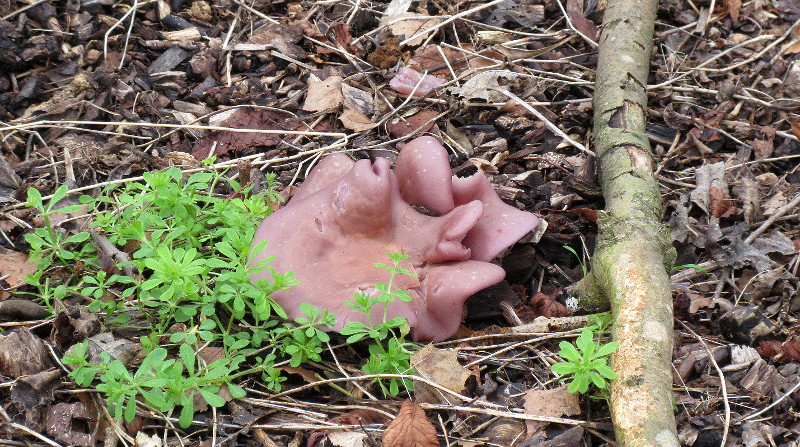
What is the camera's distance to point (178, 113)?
4766 millimetres

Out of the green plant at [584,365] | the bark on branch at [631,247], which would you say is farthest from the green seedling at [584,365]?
the bark on branch at [631,247]

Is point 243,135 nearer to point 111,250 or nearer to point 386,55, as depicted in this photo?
point 386,55

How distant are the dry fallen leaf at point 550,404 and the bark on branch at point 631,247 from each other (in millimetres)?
201

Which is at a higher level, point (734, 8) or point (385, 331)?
point (734, 8)

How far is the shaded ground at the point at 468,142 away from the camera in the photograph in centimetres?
297

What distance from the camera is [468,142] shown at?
4.55 m

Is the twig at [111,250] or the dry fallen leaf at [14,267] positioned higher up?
the twig at [111,250]

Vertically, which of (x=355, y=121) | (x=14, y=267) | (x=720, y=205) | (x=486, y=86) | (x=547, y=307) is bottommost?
(x=14, y=267)

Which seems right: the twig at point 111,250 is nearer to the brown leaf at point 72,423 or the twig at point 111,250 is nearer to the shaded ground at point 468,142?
the shaded ground at point 468,142

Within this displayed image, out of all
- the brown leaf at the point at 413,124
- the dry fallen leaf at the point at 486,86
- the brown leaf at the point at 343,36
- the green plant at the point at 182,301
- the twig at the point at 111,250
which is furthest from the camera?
the brown leaf at the point at 343,36

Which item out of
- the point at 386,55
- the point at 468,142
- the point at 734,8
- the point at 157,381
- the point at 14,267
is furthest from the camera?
the point at 734,8

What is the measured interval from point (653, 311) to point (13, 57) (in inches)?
169

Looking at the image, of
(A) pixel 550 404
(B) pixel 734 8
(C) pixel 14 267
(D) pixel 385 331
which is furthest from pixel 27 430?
(B) pixel 734 8

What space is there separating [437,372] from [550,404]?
476mm
